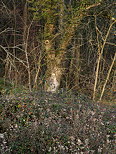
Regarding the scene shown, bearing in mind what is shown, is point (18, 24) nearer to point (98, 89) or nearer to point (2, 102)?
point (98, 89)

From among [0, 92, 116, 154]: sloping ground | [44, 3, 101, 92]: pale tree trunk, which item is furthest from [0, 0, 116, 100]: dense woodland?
[0, 92, 116, 154]: sloping ground

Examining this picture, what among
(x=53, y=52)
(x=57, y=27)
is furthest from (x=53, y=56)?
(x=57, y=27)

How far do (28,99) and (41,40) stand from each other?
523 centimetres

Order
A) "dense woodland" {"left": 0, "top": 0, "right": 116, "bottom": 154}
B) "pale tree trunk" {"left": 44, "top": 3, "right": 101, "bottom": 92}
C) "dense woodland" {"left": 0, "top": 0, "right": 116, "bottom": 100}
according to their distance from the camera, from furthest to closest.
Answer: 1. "pale tree trunk" {"left": 44, "top": 3, "right": 101, "bottom": 92}
2. "dense woodland" {"left": 0, "top": 0, "right": 116, "bottom": 100}
3. "dense woodland" {"left": 0, "top": 0, "right": 116, "bottom": 154}

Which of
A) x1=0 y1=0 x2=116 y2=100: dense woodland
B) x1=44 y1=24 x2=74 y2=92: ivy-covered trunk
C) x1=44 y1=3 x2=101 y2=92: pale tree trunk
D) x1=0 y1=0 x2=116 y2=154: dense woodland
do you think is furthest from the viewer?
x1=44 y1=24 x2=74 y2=92: ivy-covered trunk

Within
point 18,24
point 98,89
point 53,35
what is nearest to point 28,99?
point 53,35

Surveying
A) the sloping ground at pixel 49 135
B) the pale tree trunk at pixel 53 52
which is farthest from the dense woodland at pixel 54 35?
the sloping ground at pixel 49 135

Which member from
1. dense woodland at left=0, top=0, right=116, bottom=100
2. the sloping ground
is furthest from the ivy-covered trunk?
the sloping ground

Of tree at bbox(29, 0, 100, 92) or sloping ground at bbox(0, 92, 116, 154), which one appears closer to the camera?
sloping ground at bbox(0, 92, 116, 154)

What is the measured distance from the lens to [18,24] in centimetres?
1248

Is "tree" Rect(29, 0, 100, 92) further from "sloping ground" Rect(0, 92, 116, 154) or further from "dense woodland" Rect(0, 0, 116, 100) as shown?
"sloping ground" Rect(0, 92, 116, 154)

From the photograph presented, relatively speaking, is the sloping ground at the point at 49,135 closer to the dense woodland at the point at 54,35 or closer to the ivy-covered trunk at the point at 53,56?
the dense woodland at the point at 54,35

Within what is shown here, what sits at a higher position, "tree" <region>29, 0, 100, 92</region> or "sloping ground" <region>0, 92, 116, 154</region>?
"tree" <region>29, 0, 100, 92</region>

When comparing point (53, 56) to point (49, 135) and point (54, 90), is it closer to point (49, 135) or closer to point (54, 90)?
point (54, 90)
